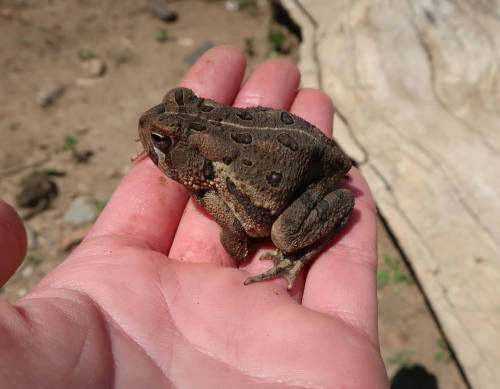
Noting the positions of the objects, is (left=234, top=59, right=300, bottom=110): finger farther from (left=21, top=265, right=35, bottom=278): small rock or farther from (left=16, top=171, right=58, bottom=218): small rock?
(left=21, top=265, right=35, bottom=278): small rock

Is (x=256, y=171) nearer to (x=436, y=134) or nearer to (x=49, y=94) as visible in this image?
(x=436, y=134)

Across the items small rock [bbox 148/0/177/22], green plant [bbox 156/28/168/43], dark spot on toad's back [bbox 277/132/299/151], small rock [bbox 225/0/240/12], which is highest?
dark spot on toad's back [bbox 277/132/299/151]

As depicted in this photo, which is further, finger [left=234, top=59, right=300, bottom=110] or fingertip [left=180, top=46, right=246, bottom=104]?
finger [left=234, top=59, right=300, bottom=110]

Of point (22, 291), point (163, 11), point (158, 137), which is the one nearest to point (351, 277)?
point (158, 137)

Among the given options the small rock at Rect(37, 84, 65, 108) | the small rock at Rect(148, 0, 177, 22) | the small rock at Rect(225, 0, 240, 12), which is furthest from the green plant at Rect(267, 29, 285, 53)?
the small rock at Rect(37, 84, 65, 108)

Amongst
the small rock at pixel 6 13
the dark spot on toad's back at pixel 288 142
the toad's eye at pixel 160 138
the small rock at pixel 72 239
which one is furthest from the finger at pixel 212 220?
the small rock at pixel 6 13

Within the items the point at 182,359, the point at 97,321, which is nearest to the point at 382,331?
the point at 182,359
